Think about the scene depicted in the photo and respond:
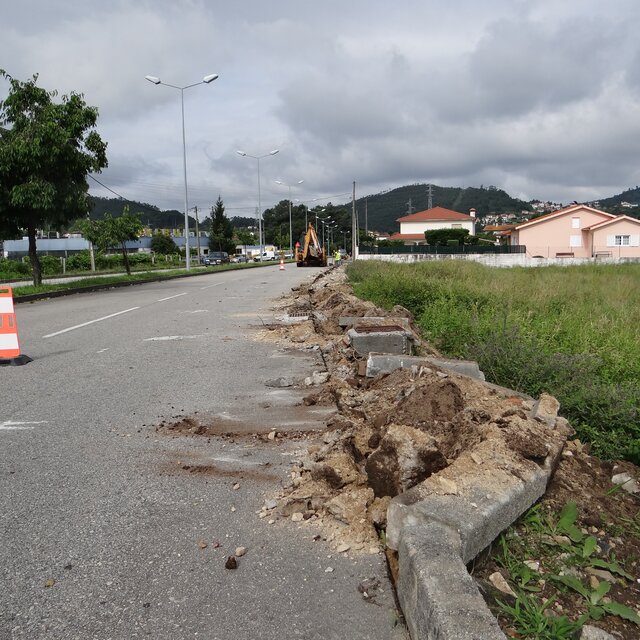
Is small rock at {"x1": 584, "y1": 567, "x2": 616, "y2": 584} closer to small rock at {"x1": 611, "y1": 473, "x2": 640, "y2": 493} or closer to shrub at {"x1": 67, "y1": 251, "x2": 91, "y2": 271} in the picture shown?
small rock at {"x1": 611, "y1": 473, "x2": 640, "y2": 493}

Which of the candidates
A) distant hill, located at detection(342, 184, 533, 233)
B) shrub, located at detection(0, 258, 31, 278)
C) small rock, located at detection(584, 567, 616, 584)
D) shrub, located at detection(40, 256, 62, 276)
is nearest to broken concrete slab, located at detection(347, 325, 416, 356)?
small rock, located at detection(584, 567, 616, 584)

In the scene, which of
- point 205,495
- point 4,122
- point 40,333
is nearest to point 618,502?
point 205,495

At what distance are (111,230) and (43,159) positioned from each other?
1439 centimetres

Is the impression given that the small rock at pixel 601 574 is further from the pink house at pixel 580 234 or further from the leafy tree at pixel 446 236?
the leafy tree at pixel 446 236

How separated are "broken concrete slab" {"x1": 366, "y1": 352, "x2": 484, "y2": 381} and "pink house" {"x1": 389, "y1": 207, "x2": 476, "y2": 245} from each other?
89.9m

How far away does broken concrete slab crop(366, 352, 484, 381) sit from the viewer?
20.2ft

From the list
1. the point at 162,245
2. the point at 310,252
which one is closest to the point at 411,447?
the point at 310,252

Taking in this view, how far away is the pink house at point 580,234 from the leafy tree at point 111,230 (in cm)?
3773

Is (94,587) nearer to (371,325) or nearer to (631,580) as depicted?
(631,580)

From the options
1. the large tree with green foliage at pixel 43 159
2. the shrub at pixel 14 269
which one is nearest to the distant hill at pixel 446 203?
the shrub at pixel 14 269

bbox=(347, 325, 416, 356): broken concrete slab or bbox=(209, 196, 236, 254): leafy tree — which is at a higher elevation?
bbox=(209, 196, 236, 254): leafy tree

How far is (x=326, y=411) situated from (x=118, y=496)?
7.62 feet

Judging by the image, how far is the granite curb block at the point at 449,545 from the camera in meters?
2.24

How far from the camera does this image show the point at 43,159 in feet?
65.2
